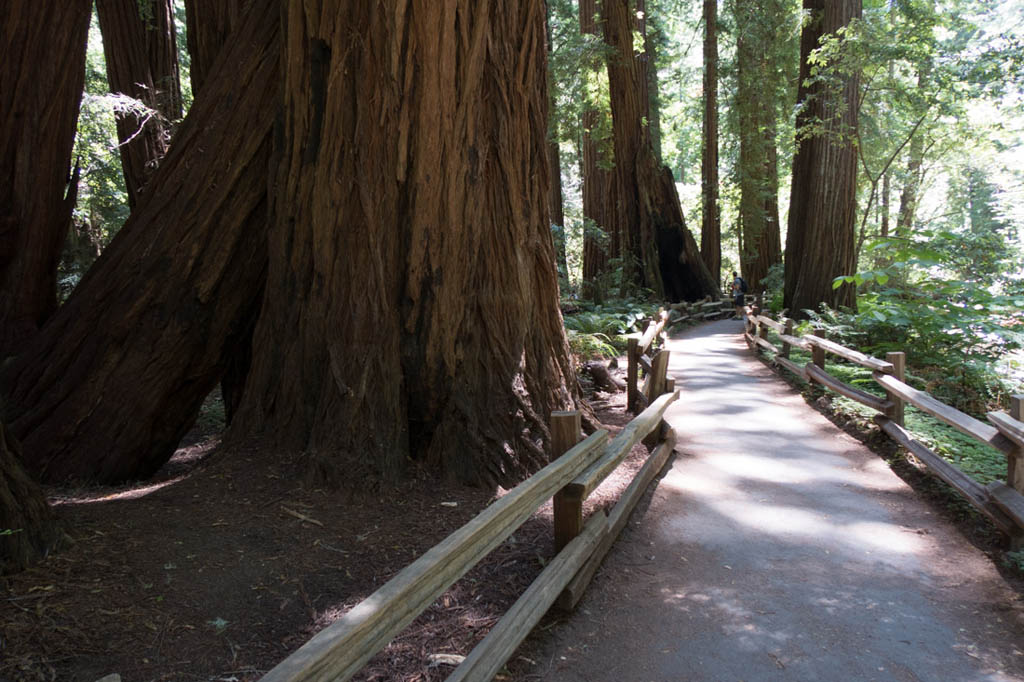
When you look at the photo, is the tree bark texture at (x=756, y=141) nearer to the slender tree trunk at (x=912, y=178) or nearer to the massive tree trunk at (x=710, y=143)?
the massive tree trunk at (x=710, y=143)

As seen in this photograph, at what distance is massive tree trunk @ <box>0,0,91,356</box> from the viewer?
687cm

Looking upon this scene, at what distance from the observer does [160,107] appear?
984cm

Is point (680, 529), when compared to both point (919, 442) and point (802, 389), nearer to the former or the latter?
point (919, 442)

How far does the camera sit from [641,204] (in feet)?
73.3

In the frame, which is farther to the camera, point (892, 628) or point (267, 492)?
point (267, 492)

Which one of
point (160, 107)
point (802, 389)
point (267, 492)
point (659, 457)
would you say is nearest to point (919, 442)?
point (659, 457)

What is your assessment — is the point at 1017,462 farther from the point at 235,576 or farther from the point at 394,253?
the point at 235,576

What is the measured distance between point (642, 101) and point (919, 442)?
17.3m

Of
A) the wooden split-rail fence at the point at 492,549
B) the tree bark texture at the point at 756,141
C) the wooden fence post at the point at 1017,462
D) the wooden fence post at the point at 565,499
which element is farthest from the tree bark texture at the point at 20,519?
the tree bark texture at the point at 756,141

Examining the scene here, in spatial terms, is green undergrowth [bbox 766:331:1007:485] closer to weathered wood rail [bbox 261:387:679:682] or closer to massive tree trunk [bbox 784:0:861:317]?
weathered wood rail [bbox 261:387:679:682]

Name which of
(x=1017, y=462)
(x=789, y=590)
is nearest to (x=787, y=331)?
(x=1017, y=462)

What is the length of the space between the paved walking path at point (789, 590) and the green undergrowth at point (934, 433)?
1.76 ft

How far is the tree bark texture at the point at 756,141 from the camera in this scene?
18969 mm

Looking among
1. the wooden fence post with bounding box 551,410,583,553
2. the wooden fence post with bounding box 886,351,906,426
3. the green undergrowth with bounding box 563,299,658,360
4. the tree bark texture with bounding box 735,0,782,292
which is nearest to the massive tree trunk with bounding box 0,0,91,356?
the wooden fence post with bounding box 551,410,583,553
